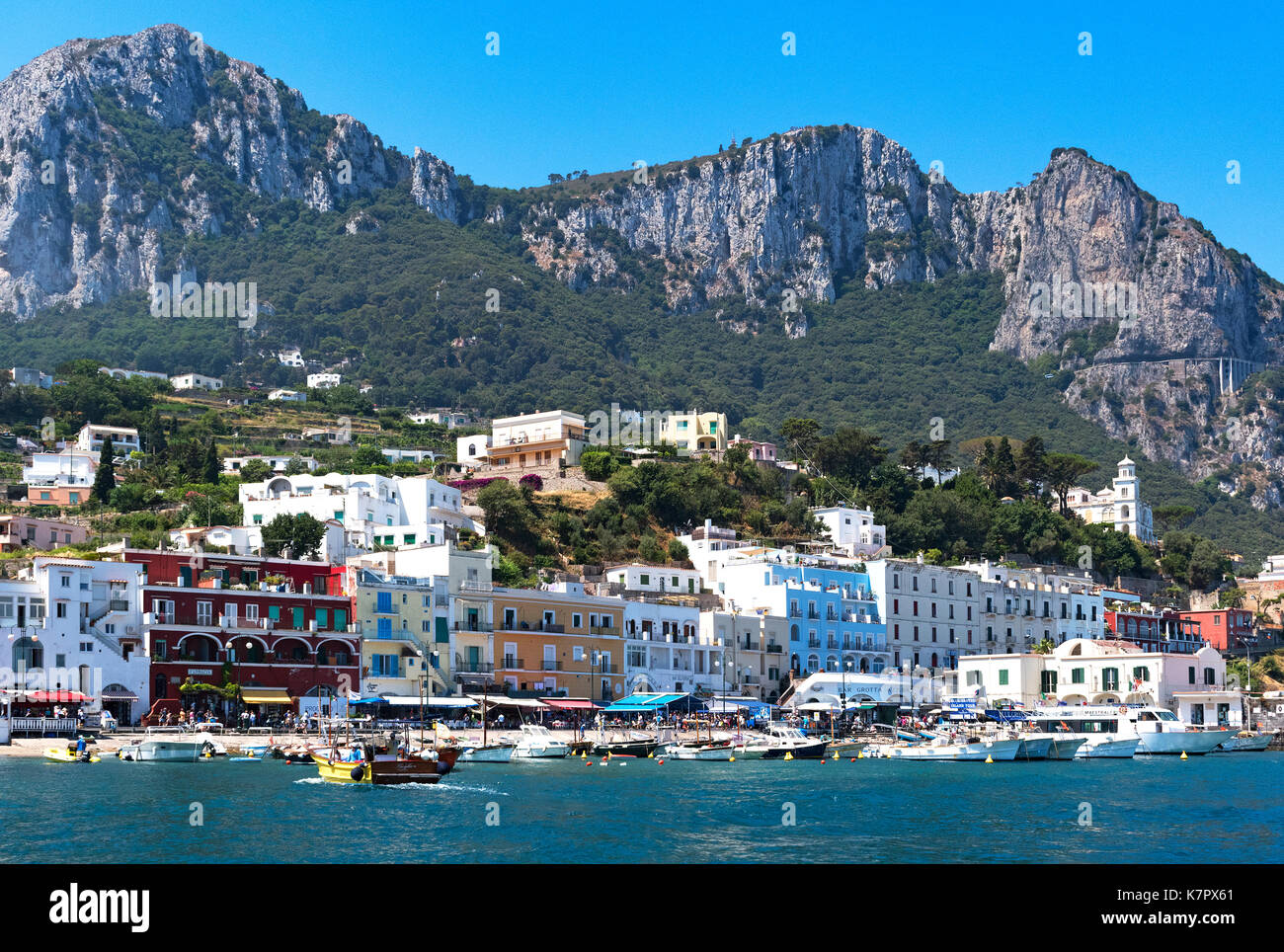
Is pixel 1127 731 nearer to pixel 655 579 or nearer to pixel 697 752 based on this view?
pixel 697 752

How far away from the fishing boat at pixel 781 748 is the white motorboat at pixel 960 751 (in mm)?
3747

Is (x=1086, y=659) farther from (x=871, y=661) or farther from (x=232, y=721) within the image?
(x=232, y=721)

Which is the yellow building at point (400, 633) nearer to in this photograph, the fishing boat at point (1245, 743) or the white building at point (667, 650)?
the white building at point (667, 650)

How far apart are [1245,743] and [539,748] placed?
44.5 meters

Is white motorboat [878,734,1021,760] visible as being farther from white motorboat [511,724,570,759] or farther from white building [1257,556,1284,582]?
white building [1257,556,1284,582]

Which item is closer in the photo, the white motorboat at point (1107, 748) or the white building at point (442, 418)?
the white motorboat at point (1107, 748)

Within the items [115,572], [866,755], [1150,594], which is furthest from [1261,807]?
[1150,594]

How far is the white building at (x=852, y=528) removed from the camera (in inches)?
4555

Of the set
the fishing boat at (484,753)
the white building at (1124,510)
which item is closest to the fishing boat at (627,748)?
the fishing boat at (484,753)

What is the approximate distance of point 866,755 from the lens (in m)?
71.6

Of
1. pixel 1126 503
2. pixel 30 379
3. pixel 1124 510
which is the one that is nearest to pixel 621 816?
pixel 1124 510

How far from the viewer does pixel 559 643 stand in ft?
268

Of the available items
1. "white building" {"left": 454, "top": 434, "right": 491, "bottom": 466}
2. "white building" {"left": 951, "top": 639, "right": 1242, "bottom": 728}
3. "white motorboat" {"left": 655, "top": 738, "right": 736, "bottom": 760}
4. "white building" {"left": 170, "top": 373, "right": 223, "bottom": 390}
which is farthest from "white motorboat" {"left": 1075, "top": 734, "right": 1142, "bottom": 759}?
"white building" {"left": 170, "top": 373, "right": 223, "bottom": 390}

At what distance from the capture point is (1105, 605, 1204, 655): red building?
369ft
